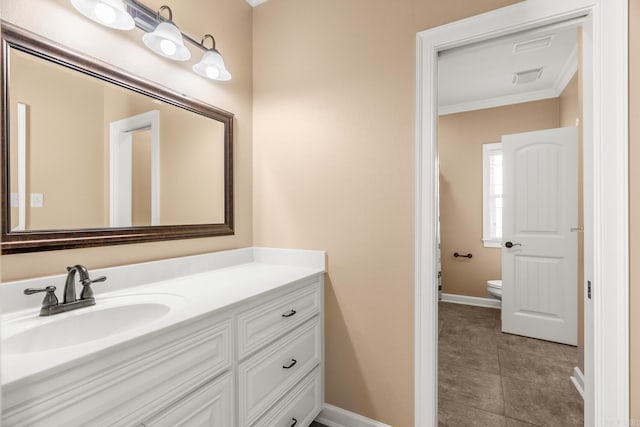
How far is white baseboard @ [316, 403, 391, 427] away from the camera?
1.71 m

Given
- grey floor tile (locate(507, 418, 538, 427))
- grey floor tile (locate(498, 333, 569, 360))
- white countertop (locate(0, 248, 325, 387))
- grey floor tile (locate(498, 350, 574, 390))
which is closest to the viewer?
white countertop (locate(0, 248, 325, 387))

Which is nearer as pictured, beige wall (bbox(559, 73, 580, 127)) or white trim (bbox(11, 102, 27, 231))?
white trim (bbox(11, 102, 27, 231))

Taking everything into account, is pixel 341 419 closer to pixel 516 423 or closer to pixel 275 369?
pixel 275 369

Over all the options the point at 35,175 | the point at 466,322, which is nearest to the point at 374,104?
the point at 35,175

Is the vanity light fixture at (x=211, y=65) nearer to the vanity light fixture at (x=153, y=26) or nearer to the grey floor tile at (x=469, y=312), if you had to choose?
the vanity light fixture at (x=153, y=26)

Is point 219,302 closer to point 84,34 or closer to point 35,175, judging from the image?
point 35,175

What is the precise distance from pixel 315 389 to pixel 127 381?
113 centimetres

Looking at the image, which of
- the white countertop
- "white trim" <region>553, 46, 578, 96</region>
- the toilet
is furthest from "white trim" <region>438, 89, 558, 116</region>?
the white countertop

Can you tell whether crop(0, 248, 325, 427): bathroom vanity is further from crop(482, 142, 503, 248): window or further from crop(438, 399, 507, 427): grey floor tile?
crop(482, 142, 503, 248): window

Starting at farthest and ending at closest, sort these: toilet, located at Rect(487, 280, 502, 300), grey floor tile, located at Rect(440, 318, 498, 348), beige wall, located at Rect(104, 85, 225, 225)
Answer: toilet, located at Rect(487, 280, 502, 300)
grey floor tile, located at Rect(440, 318, 498, 348)
beige wall, located at Rect(104, 85, 225, 225)

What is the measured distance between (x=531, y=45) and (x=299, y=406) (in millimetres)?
3121

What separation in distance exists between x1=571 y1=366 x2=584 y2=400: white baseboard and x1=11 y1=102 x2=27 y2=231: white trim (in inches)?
122

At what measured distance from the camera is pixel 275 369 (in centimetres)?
142

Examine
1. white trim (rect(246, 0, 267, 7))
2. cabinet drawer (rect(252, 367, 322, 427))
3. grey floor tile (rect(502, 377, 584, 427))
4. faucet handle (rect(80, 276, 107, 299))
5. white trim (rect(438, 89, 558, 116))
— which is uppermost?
white trim (rect(246, 0, 267, 7))
